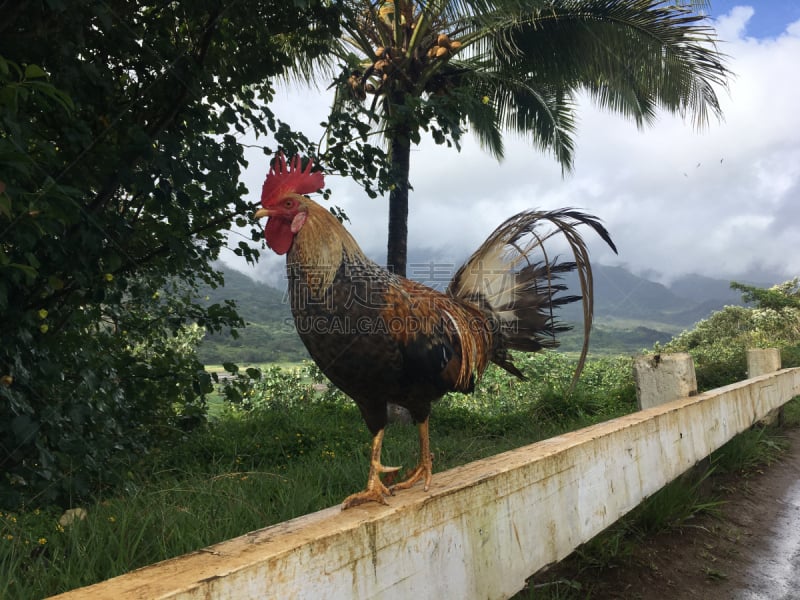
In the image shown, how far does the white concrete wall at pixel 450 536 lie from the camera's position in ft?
3.34

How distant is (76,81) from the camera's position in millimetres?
2854

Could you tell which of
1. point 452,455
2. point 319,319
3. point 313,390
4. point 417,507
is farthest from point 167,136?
point 313,390

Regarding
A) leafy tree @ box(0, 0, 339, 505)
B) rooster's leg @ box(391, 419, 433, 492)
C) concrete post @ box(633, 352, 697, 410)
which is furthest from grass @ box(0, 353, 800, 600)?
rooster's leg @ box(391, 419, 433, 492)

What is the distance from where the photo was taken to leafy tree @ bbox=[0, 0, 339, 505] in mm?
2723

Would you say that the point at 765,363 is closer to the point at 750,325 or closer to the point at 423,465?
the point at 423,465

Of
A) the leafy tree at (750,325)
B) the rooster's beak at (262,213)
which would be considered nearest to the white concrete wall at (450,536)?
the rooster's beak at (262,213)

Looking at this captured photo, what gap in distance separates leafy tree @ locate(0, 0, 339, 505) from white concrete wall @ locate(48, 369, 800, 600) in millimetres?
1714

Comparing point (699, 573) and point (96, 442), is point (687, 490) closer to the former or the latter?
point (699, 573)

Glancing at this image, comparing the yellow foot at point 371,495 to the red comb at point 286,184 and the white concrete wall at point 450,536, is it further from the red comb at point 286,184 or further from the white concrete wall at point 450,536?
the red comb at point 286,184

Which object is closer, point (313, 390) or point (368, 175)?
point (368, 175)

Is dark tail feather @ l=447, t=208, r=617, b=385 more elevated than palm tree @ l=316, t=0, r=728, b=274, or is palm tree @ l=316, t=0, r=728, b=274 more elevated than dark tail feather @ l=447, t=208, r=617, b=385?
palm tree @ l=316, t=0, r=728, b=274

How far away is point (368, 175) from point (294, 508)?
227 centimetres

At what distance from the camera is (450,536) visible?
153 cm

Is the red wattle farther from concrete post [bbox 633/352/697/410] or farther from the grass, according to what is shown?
concrete post [bbox 633/352/697/410]
